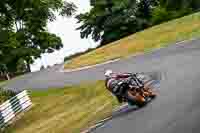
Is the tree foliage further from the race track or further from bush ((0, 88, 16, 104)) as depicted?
bush ((0, 88, 16, 104))

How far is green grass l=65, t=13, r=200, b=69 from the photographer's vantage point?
33.5 meters

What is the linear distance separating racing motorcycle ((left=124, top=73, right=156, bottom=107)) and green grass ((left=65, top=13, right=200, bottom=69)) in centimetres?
1567

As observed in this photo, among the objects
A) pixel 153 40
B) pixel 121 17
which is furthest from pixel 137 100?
pixel 121 17

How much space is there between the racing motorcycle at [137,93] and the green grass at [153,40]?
15667 millimetres

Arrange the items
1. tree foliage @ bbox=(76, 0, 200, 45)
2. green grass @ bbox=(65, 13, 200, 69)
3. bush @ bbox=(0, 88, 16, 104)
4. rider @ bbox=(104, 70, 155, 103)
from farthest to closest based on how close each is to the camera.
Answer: tree foliage @ bbox=(76, 0, 200, 45) < green grass @ bbox=(65, 13, 200, 69) < bush @ bbox=(0, 88, 16, 104) < rider @ bbox=(104, 70, 155, 103)

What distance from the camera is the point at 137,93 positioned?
1647cm

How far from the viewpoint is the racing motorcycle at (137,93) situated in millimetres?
16391

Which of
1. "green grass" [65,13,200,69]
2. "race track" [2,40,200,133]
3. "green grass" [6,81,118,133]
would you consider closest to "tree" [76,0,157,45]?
"green grass" [65,13,200,69]

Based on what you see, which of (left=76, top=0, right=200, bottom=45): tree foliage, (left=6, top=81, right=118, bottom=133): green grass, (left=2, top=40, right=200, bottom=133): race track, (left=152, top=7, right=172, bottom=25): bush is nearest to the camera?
(left=2, top=40, right=200, bottom=133): race track

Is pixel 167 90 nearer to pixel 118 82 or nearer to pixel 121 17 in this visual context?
pixel 118 82

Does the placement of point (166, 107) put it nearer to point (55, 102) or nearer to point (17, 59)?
point (55, 102)

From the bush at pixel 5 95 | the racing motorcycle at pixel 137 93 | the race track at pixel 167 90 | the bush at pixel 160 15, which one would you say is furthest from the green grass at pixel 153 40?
the bush at pixel 160 15

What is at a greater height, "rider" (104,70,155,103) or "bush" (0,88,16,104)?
"rider" (104,70,155,103)

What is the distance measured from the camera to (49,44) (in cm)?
7000
